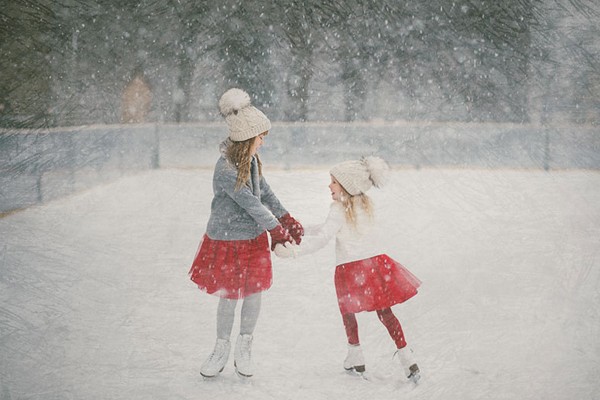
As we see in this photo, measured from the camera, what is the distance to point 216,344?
5.79 ft

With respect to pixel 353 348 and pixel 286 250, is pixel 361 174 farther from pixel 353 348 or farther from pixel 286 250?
pixel 353 348

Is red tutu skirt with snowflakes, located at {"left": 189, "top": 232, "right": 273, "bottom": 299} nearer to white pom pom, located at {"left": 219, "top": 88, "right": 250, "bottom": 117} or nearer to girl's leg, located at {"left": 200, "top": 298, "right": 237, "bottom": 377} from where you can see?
girl's leg, located at {"left": 200, "top": 298, "right": 237, "bottom": 377}

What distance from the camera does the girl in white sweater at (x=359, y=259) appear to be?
168cm

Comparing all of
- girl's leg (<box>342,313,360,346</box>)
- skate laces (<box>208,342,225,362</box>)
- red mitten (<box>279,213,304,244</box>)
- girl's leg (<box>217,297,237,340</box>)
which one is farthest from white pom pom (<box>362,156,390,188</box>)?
skate laces (<box>208,342,225,362</box>)

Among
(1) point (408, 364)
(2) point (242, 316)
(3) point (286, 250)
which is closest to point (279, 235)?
(3) point (286, 250)

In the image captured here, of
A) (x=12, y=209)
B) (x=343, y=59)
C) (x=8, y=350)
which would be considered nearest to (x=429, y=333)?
(x=343, y=59)

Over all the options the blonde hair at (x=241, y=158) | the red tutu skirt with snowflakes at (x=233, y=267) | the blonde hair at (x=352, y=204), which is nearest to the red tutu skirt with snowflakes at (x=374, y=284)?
the blonde hair at (x=352, y=204)

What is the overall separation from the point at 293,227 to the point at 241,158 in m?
0.23

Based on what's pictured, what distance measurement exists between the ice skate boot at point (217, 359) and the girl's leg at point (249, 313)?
0.06 metres

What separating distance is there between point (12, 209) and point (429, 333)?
4.16 feet

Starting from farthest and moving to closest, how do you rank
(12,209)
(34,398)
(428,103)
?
(428,103), (12,209), (34,398)

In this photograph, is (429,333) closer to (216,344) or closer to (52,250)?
(216,344)

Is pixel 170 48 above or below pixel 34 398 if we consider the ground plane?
above

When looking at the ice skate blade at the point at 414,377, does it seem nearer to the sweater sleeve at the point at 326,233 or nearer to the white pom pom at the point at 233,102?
the sweater sleeve at the point at 326,233
